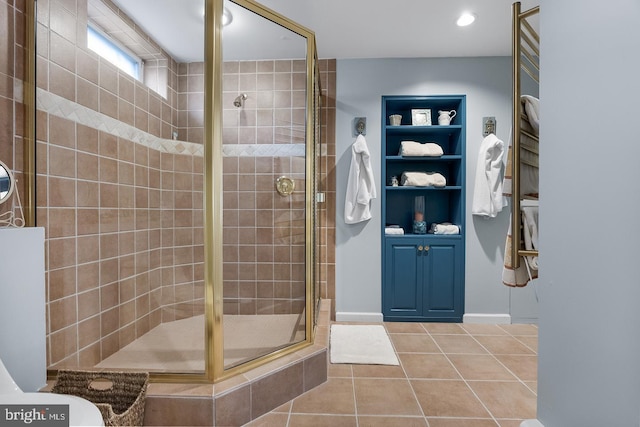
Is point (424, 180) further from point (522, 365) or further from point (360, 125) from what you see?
point (522, 365)

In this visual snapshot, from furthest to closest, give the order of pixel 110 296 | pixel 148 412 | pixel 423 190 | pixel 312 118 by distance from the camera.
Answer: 1. pixel 423 190
2. pixel 312 118
3. pixel 110 296
4. pixel 148 412

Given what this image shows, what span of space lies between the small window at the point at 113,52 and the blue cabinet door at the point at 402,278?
7.63 feet

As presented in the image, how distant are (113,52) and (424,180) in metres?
2.50

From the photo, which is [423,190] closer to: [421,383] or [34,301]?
[421,383]

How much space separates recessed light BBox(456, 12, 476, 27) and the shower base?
2.45m

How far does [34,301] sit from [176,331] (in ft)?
2.58

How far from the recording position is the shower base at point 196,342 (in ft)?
5.41

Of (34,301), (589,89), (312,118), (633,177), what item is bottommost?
(34,301)

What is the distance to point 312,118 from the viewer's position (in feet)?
7.04

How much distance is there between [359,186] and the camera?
294 centimetres

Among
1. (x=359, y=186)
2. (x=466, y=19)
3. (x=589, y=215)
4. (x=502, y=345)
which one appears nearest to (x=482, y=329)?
(x=502, y=345)

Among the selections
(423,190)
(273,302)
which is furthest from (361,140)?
(273,302)

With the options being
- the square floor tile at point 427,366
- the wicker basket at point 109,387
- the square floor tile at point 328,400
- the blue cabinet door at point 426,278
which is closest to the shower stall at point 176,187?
the wicker basket at point 109,387

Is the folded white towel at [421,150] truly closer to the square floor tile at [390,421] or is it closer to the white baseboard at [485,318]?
the white baseboard at [485,318]
